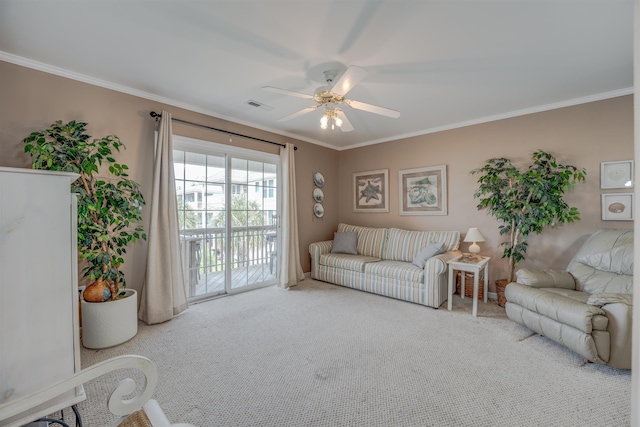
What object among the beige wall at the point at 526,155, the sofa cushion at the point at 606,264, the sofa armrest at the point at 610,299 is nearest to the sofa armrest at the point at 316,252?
the beige wall at the point at 526,155

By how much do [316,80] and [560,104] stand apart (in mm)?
3096

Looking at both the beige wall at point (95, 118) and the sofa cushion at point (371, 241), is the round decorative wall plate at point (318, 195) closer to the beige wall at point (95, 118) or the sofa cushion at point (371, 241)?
the sofa cushion at point (371, 241)

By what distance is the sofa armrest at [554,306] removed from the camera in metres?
2.02

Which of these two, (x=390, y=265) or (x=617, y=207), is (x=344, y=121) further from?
(x=617, y=207)

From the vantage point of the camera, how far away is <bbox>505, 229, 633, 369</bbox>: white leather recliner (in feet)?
6.46

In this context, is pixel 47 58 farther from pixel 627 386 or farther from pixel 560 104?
pixel 560 104

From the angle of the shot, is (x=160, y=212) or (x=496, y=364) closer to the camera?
(x=496, y=364)

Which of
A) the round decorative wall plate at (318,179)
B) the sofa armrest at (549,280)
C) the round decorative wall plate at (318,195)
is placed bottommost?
the sofa armrest at (549,280)

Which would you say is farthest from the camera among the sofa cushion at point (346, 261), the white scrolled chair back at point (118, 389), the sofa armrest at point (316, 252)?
the sofa armrest at point (316, 252)

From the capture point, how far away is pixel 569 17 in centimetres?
183

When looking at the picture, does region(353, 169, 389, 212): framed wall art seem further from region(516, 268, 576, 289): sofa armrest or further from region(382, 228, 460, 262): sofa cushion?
region(516, 268, 576, 289): sofa armrest

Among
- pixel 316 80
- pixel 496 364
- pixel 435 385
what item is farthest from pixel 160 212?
pixel 496 364

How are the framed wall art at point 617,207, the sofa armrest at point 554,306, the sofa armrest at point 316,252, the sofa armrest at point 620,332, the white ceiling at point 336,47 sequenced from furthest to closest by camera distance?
the sofa armrest at point 316,252 < the framed wall art at point 617,207 < the sofa armrest at point 554,306 < the sofa armrest at point 620,332 < the white ceiling at point 336,47

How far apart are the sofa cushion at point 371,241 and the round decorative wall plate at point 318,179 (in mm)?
1162
